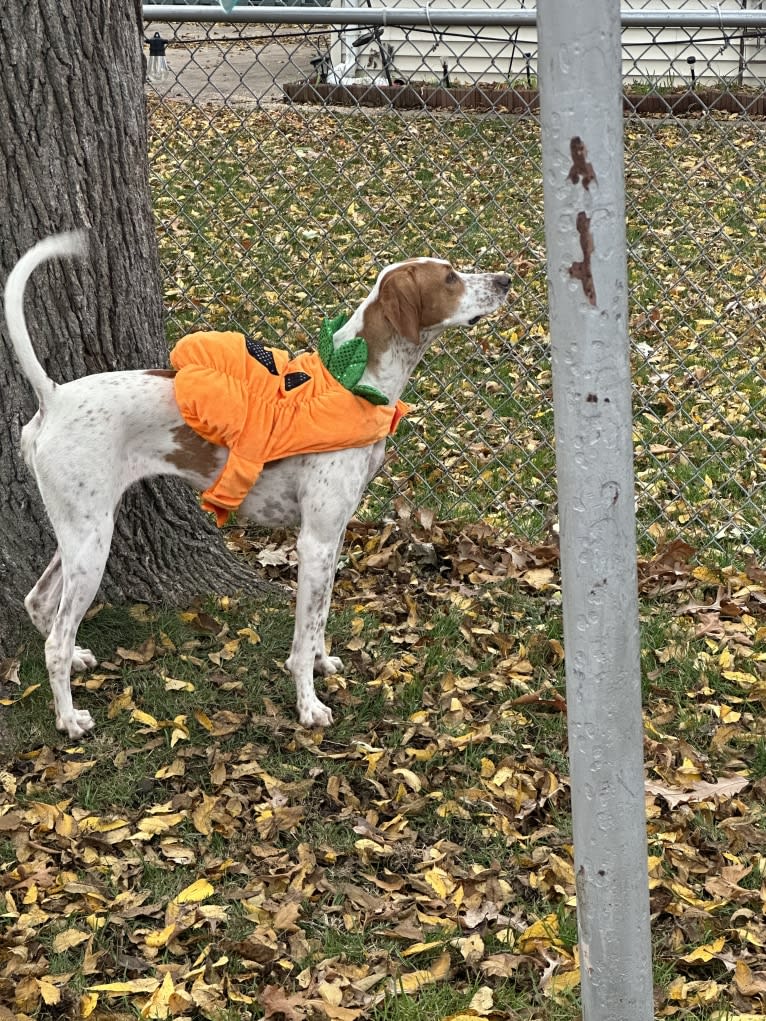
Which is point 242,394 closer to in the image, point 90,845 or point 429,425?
point 90,845

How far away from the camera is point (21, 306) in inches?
130

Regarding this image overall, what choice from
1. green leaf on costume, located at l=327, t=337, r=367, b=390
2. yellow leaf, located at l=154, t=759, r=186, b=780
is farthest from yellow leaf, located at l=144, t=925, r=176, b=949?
green leaf on costume, located at l=327, t=337, r=367, b=390

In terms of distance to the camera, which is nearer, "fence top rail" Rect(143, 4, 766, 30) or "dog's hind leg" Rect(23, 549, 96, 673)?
"dog's hind leg" Rect(23, 549, 96, 673)

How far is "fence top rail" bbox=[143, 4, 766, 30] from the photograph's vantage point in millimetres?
3861

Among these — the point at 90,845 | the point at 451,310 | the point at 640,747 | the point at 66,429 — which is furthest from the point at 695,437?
the point at 640,747

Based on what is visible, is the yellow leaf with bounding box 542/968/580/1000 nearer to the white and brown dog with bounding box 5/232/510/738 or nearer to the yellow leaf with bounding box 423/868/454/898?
the yellow leaf with bounding box 423/868/454/898

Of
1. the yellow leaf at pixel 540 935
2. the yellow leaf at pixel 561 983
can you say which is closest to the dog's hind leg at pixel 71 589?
the yellow leaf at pixel 540 935

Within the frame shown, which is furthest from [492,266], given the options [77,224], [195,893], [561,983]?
[561,983]

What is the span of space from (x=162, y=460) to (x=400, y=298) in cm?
86

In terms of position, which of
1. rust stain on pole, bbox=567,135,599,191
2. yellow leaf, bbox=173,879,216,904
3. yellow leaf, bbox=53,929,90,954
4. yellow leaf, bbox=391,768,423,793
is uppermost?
rust stain on pole, bbox=567,135,599,191

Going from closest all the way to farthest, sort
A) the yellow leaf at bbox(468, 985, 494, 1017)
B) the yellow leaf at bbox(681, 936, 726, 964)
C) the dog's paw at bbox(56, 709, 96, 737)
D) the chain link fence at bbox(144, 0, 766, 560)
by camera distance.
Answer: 1. the yellow leaf at bbox(468, 985, 494, 1017)
2. the yellow leaf at bbox(681, 936, 726, 964)
3. the dog's paw at bbox(56, 709, 96, 737)
4. the chain link fence at bbox(144, 0, 766, 560)

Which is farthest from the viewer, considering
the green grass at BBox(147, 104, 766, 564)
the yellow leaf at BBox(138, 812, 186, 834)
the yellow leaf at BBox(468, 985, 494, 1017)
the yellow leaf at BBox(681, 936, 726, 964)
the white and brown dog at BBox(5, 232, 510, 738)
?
the green grass at BBox(147, 104, 766, 564)

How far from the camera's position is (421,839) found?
10.2 ft

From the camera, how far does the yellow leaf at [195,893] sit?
286 centimetres
